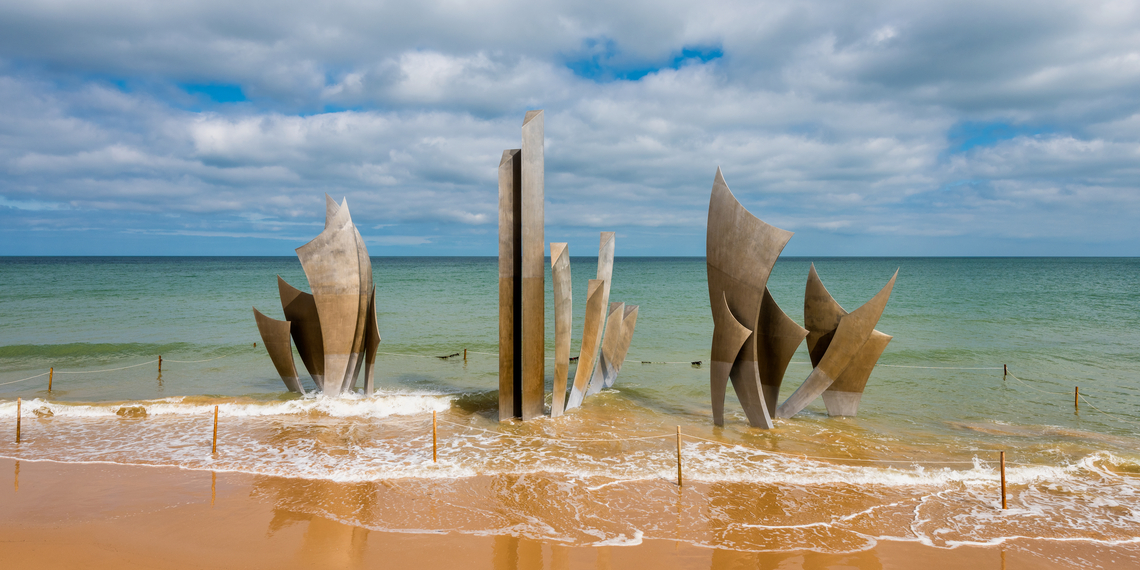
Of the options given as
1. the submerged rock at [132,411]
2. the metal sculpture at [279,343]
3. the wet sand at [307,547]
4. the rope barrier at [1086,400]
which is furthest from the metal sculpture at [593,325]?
the rope barrier at [1086,400]

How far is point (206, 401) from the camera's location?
1137cm

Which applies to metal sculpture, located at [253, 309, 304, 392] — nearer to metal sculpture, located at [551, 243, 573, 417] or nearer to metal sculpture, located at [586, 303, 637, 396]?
metal sculpture, located at [551, 243, 573, 417]

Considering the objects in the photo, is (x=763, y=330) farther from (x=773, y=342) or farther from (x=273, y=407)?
(x=273, y=407)

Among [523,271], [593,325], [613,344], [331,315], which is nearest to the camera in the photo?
[523,271]

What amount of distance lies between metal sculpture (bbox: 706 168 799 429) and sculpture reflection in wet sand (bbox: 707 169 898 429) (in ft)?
0.05

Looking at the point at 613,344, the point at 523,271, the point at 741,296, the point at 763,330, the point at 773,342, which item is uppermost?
the point at 523,271

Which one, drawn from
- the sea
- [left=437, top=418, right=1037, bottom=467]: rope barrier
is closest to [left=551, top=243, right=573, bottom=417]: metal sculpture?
the sea

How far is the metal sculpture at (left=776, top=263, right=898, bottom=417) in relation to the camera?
368 inches

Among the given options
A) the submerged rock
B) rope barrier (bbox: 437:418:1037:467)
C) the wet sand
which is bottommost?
the wet sand

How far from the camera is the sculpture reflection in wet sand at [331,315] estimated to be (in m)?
10.5

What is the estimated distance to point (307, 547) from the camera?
5613 mm

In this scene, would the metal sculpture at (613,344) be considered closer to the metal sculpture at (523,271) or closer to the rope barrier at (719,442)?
the metal sculpture at (523,271)

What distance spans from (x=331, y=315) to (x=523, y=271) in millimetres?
4074

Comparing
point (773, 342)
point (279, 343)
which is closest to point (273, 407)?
point (279, 343)
